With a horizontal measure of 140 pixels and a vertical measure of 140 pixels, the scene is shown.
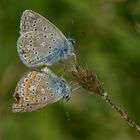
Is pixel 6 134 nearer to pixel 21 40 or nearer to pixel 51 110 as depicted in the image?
pixel 51 110

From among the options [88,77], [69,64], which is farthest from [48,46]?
[88,77]

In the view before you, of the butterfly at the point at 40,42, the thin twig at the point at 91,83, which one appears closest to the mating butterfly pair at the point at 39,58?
the butterfly at the point at 40,42

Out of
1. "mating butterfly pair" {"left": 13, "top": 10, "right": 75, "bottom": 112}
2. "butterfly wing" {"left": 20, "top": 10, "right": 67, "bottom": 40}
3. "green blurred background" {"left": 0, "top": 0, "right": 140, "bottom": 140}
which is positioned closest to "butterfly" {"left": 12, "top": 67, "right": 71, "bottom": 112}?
"mating butterfly pair" {"left": 13, "top": 10, "right": 75, "bottom": 112}

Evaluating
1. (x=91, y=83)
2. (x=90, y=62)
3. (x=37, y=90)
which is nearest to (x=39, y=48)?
(x=37, y=90)

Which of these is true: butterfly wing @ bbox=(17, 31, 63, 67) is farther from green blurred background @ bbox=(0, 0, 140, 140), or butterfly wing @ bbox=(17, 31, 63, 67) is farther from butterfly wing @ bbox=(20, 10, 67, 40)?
green blurred background @ bbox=(0, 0, 140, 140)

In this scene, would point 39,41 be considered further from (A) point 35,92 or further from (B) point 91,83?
(B) point 91,83

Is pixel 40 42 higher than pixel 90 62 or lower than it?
higher

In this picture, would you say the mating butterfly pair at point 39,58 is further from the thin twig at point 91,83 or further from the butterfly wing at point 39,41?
the thin twig at point 91,83
